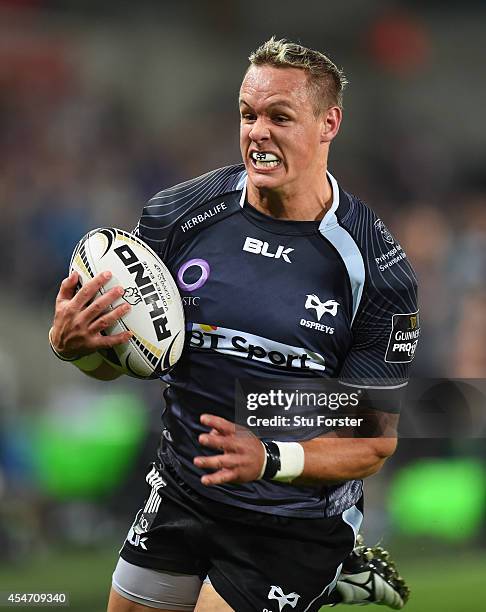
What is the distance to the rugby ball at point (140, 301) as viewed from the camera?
3752mm

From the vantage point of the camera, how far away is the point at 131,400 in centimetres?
826

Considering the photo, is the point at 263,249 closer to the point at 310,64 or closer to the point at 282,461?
the point at 310,64

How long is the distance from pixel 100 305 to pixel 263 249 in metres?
0.62

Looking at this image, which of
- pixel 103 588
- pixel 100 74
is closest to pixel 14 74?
pixel 100 74

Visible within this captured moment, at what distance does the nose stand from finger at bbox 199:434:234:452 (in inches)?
41.0

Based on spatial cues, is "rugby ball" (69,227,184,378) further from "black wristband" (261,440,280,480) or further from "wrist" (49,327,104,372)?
"black wristband" (261,440,280,480)

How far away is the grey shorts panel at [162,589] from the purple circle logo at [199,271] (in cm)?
102

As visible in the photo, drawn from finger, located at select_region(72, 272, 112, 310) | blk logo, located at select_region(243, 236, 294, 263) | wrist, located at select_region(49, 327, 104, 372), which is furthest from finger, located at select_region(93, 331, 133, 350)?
blk logo, located at select_region(243, 236, 294, 263)

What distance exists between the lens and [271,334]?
3.77m

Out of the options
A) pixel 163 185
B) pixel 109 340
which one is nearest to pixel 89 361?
pixel 109 340

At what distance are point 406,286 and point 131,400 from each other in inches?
185

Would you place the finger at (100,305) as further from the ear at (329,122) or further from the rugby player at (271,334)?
the ear at (329,122)

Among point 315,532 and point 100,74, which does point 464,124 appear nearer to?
point 100,74

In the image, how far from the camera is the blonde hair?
3.74m
